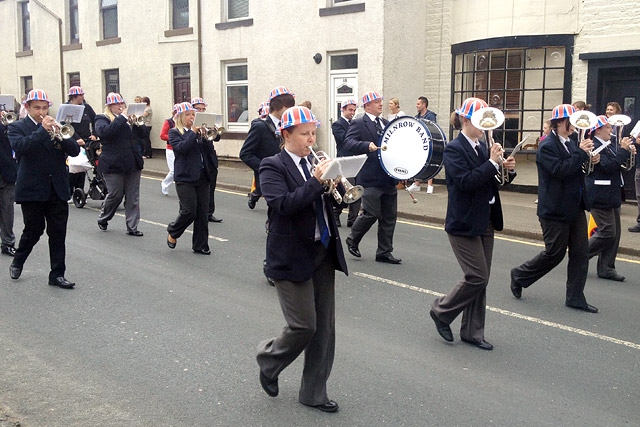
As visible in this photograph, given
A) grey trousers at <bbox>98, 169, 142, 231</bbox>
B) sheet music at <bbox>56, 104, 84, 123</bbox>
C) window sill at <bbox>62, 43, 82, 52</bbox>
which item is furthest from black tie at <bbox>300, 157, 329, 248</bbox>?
window sill at <bbox>62, 43, 82, 52</bbox>

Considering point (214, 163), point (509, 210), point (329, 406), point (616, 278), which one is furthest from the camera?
point (509, 210)

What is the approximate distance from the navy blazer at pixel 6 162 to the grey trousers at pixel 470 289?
5.94 meters

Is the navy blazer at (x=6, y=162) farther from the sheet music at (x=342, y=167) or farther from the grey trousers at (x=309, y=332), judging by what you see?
the sheet music at (x=342, y=167)

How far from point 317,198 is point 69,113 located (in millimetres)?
5678

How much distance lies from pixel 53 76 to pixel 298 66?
46.2ft

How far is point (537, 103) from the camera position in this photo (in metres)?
15.3

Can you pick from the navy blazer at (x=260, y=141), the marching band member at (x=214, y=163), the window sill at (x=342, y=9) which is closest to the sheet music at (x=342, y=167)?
the navy blazer at (x=260, y=141)

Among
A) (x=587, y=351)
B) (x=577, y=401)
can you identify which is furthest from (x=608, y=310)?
(x=577, y=401)

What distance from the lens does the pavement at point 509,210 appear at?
11.2 metres

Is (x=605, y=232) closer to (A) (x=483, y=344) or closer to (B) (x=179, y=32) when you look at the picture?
(A) (x=483, y=344)

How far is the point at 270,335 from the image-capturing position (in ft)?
20.4

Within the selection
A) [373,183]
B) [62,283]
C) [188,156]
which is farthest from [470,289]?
[188,156]

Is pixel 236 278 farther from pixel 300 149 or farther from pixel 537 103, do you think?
pixel 537 103

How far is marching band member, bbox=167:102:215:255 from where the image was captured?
30.5 feet
